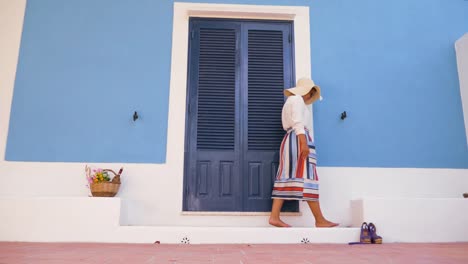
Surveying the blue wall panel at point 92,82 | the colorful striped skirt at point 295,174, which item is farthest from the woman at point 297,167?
the blue wall panel at point 92,82

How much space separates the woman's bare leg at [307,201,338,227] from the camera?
3.99m

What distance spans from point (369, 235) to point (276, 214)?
0.86 meters

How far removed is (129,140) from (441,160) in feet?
11.2

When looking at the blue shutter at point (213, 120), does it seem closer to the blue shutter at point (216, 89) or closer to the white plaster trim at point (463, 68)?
the blue shutter at point (216, 89)

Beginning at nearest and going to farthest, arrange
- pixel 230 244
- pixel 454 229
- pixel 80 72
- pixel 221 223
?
pixel 230 244
pixel 454 229
pixel 221 223
pixel 80 72

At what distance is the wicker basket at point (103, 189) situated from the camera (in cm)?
396

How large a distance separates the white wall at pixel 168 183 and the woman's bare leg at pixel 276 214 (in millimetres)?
282

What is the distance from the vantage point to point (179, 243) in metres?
3.60

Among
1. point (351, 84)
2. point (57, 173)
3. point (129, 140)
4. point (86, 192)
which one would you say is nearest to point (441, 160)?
point (351, 84)

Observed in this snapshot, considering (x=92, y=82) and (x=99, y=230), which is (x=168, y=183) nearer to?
(x=99, y=230)

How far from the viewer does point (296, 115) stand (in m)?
4.08

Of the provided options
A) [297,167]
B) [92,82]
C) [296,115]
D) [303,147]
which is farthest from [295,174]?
[92,82]

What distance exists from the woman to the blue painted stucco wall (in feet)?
1.64

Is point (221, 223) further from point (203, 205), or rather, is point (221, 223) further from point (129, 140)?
point (129, 140)
